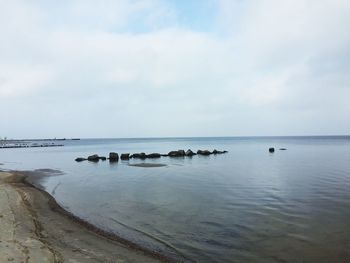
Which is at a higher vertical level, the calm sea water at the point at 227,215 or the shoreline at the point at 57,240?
the shoreline at the point at 57,240

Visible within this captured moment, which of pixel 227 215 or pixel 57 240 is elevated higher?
pixel 57 240

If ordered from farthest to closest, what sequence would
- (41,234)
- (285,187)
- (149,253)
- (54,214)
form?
(285,187)
(54,214)
(41,234)
(149,253)

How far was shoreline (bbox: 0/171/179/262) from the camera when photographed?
1109 centimetres

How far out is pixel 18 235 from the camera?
1302 cm

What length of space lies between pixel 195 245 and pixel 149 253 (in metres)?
2.20

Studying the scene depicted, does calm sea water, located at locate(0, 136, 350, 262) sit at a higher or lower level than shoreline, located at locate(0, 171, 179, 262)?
lower

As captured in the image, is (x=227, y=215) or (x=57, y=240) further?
(x=227, y=215)

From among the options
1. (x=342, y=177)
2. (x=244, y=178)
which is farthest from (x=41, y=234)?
(x=342, y=177)

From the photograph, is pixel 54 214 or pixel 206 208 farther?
pixel 206 208

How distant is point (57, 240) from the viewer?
13234mm

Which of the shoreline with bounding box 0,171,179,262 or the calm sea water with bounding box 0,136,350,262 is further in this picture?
the calm sea water with bounding box 0,136,350,262

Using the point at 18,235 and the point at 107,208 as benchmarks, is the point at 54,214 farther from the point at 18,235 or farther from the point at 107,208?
the point at 18,235

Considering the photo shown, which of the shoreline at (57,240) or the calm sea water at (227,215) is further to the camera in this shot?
the calm sea water at (227,215)

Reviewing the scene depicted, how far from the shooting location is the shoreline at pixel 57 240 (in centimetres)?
1109
